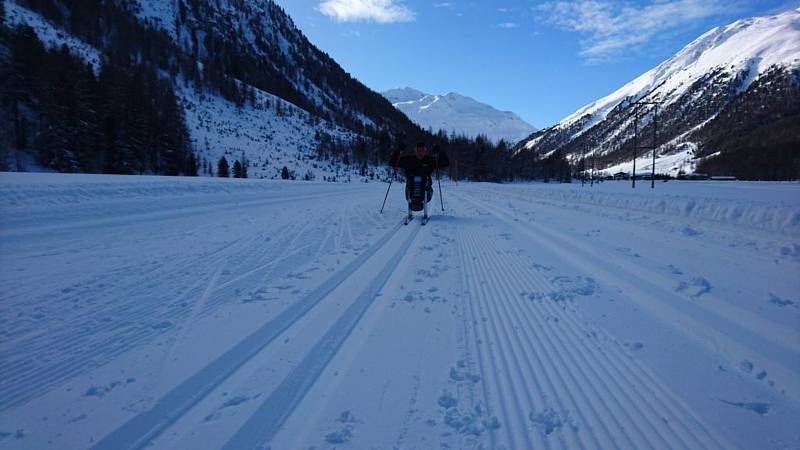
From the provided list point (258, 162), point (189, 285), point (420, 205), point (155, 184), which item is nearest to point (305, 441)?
point (189, 285)

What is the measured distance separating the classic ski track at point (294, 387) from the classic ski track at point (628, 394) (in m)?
1.48

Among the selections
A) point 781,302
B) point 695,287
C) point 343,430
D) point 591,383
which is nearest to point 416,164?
point 695,287

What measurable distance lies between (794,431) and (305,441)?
7.83 ft

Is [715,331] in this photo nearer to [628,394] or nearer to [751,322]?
[751,322]

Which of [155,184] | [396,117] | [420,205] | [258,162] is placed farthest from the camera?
[396,117]

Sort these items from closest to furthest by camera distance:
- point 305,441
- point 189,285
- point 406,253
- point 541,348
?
point 305,441 < point 541,348 < point 189,285 < point 406,253

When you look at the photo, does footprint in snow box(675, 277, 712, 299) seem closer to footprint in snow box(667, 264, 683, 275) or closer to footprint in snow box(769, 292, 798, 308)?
footprint in snow box(667, 264, 683, 275)

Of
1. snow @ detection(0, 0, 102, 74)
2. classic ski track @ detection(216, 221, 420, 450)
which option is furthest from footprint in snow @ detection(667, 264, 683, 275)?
snow @ detection(0, 0, 102, 74)

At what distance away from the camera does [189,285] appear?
4.05 metres

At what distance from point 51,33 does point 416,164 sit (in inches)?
4045

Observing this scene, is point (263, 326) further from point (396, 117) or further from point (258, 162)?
point (396, 117)

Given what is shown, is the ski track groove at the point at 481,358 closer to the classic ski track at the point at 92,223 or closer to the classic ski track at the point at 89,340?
the classic ski track at the point at 89,340

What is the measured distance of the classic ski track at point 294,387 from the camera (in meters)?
1.76

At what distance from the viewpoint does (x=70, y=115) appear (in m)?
39.3
